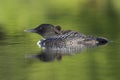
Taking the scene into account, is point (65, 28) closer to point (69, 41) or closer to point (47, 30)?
point (47, 30)

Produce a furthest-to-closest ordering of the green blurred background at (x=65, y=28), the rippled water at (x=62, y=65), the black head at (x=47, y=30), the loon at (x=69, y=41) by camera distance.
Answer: the black head at (x=47, y=30), the loon at (x=69, y=41), the green blurred background at (x=65, y=28), the rippled water at (x=62, y=65)

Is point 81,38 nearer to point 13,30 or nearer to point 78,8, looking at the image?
point 13,30

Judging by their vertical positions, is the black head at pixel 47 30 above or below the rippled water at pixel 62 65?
above

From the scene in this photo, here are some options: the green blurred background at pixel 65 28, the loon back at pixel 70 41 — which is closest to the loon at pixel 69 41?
the loon back at pixel 70 41

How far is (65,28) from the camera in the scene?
2116 centimetres

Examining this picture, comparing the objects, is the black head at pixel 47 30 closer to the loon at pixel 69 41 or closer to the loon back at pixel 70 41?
the loon at pixel 69 41

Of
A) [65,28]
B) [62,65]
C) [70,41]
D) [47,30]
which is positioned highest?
[65,28]

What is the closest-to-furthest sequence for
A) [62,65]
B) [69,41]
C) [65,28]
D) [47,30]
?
1. [62,65]
2. [69,41]
3. [47,30]
4. [65,28]

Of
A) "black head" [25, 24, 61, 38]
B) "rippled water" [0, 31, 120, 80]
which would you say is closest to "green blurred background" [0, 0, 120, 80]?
"rippled water" [0, 31, 120, 80]

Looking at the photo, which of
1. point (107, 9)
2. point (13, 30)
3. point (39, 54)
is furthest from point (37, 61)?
point (107, 9)

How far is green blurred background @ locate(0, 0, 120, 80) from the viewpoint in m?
13.4

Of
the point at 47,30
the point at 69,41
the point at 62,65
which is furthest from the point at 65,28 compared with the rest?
the point at 62,65

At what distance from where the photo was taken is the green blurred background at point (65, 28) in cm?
1337

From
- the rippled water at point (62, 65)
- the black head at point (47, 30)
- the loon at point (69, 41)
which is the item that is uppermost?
the black head at point (47, 30)
